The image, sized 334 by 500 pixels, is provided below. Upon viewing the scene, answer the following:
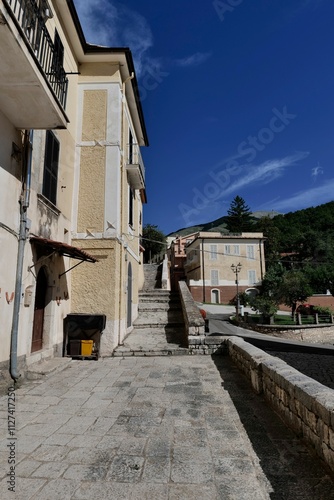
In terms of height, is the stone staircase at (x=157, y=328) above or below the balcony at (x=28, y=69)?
below

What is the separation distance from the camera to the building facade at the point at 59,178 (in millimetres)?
5281

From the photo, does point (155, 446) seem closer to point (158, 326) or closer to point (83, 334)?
point (83, 334)

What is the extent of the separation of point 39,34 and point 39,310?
5.72m

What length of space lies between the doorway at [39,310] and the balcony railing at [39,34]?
13.5 ft

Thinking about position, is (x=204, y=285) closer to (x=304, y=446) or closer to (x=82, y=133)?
(x=82, y=133)

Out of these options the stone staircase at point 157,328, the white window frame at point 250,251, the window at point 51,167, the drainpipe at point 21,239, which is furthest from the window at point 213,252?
the drainpipe at point 21,239

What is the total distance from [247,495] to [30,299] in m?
5.21

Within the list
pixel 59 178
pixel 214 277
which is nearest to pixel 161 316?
pixel 59 178

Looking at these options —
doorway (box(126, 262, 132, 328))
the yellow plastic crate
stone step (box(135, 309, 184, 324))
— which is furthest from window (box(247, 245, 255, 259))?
the yellow plastic crate

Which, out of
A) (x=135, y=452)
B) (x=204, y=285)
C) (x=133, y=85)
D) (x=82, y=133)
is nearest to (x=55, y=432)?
(x=135, y=452)

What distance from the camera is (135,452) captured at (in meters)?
3.05

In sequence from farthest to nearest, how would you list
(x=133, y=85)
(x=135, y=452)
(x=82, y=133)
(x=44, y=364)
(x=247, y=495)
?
(x=133, y=85) < (x=82, y=133) < (x=44, y=364) < (x=135, y=452) < (x=247, y=495)

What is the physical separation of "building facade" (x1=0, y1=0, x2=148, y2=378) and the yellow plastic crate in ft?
1.62

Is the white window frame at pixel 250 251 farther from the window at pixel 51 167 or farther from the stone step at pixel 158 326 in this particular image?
the window at pixel 51 167
